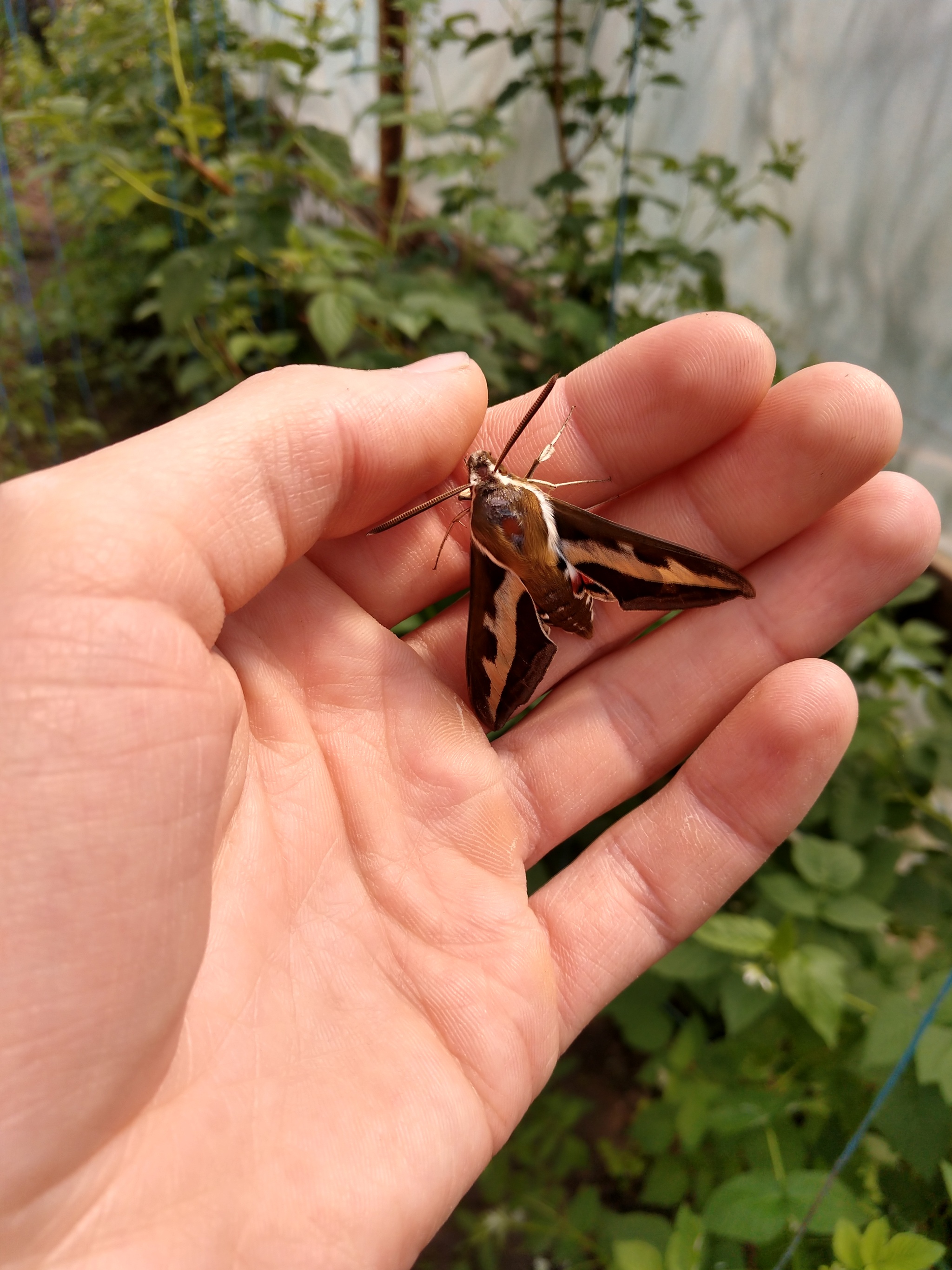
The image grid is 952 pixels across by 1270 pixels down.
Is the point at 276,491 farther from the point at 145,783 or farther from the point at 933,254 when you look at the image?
the point at 933,254

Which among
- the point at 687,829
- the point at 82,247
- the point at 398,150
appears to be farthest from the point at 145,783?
the point at 82,247

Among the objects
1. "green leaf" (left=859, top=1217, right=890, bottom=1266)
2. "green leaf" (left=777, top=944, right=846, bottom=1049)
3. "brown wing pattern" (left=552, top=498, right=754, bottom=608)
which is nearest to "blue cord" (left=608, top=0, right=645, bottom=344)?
"brown wing pattern" (left=552, top=498, right=754, bottom=608)

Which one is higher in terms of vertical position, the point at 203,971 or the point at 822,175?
the point at 822,175

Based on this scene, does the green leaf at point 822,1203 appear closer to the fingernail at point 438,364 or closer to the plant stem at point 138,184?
the fingernail at point 438,364

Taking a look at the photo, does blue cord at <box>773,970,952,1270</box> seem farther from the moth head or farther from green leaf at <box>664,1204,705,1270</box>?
the moth head

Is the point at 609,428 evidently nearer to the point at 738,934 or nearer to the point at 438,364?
the point at 438,364

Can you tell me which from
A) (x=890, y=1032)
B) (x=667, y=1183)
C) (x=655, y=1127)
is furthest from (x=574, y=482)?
(x=667, y=1183)

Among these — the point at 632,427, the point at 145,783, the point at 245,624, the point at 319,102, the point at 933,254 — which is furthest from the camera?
the point at 319,102
